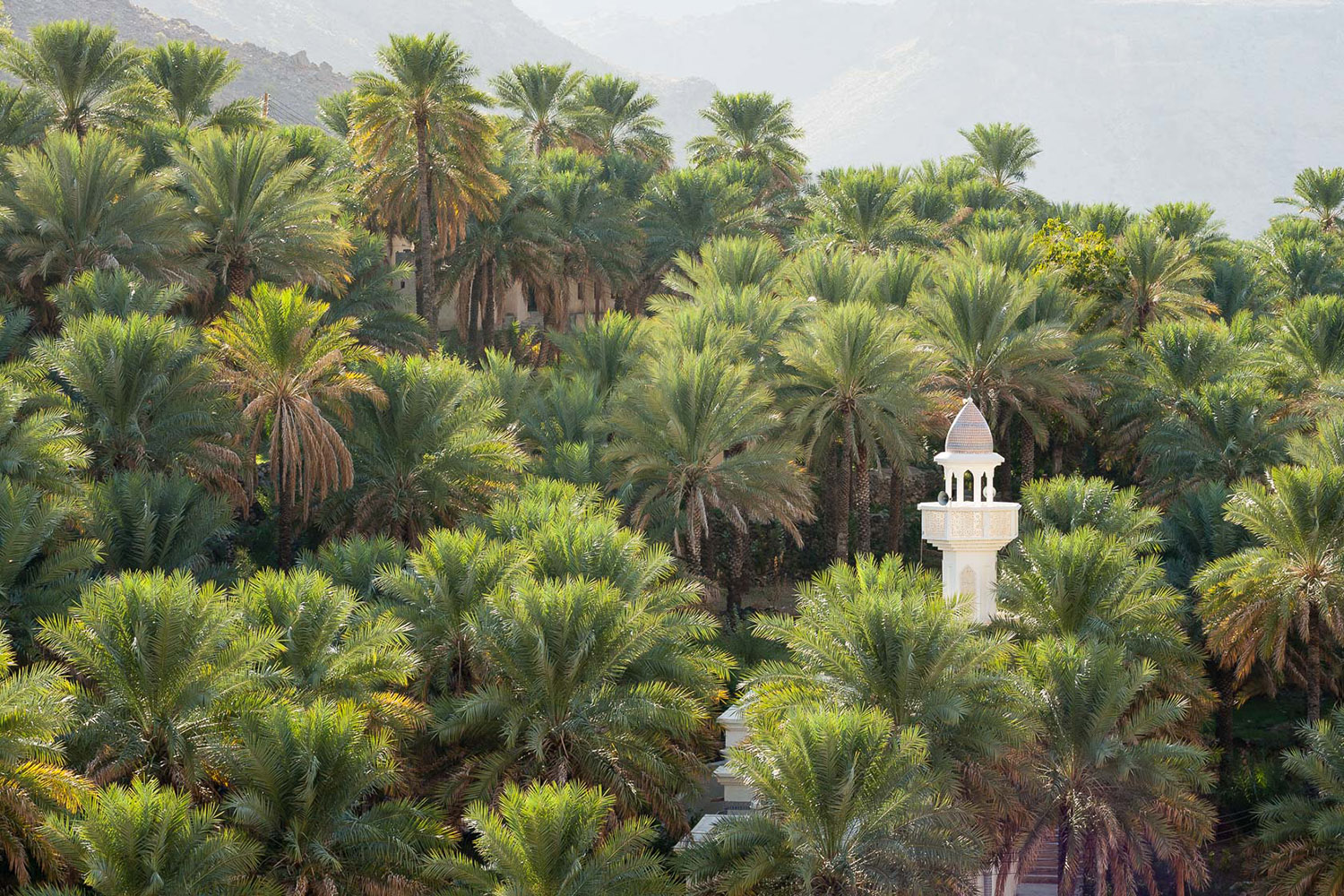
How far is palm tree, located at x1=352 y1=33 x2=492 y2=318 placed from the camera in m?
34.3

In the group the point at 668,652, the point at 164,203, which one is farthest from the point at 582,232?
the point at 668,652

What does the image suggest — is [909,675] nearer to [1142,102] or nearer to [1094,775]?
[1094,775]

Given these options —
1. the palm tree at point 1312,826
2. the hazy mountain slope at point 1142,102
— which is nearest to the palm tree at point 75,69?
the palm tree at point 1312,826

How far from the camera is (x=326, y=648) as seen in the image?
19828mm

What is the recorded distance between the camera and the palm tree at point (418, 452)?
2702cm

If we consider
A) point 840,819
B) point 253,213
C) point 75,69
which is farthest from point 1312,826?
point 75,69

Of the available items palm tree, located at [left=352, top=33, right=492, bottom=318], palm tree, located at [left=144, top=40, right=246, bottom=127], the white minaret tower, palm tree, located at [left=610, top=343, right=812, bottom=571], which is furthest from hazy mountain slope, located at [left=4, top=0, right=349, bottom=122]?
the white minaret tower

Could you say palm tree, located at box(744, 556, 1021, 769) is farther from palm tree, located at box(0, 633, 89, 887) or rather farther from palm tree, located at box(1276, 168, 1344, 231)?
palm tree, located at box(1276, 168, 1344, 231)

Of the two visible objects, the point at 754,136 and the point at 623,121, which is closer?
the point at 754,136

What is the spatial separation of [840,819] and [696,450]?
393 inches

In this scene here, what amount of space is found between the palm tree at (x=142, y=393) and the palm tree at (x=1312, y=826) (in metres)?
17.2

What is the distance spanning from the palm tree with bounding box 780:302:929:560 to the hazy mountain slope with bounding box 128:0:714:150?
148342 mm

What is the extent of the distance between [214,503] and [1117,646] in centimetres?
1356

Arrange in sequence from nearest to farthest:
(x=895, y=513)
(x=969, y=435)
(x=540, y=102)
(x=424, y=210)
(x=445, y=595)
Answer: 1. (x=445, y=595)
2. (x=969, y=435)
3. (x=895, y=513)
4. (x=424, y=210)
5. (x=540, y=102)
